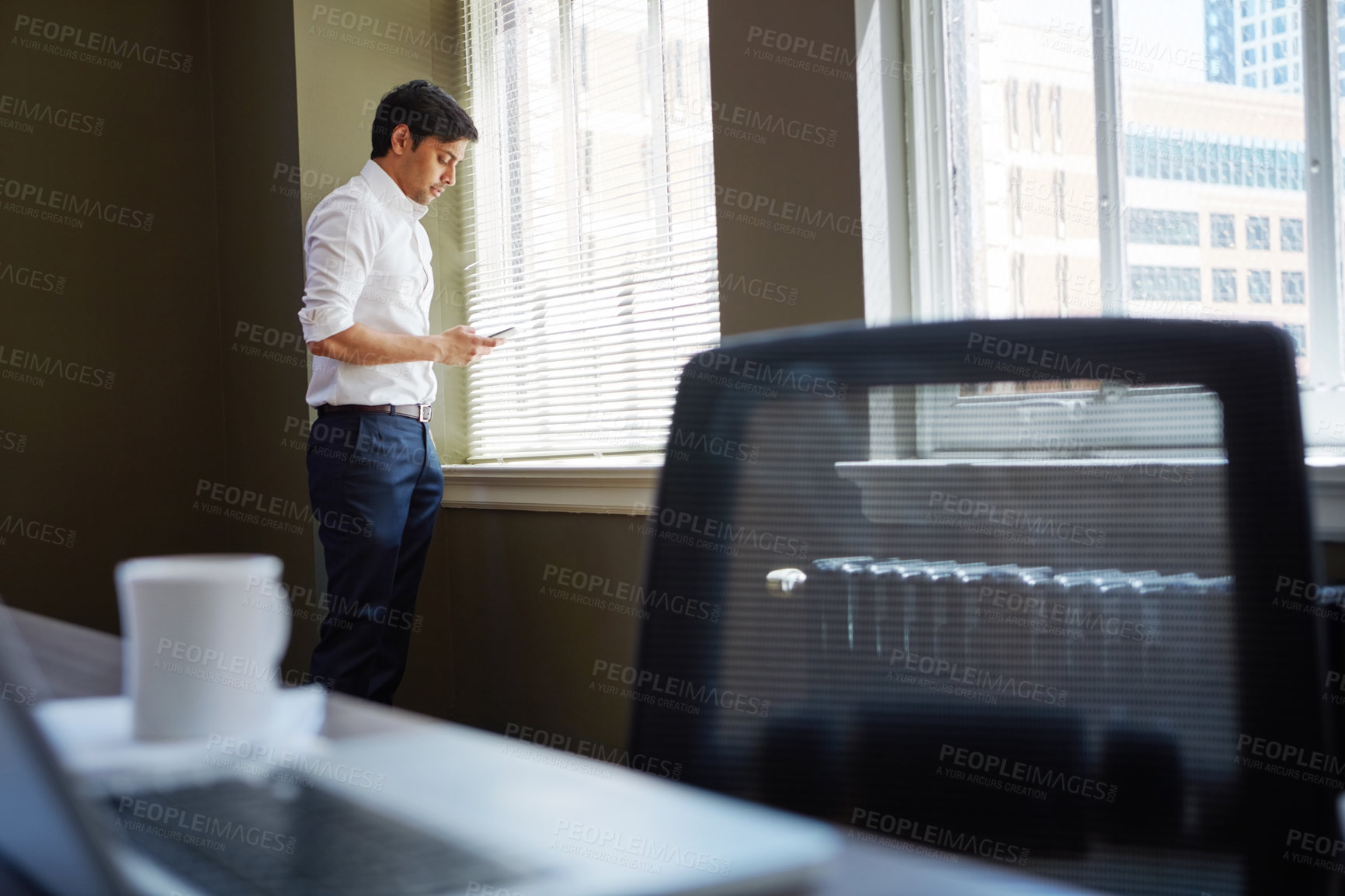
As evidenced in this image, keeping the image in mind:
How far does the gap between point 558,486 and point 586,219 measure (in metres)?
0.75

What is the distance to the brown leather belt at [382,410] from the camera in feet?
8.74

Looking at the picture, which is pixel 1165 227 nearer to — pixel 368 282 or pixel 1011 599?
pixel 1011 599

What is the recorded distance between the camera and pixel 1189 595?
0.79 m

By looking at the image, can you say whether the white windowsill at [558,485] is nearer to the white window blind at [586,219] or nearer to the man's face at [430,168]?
the white window blind at [586,219]

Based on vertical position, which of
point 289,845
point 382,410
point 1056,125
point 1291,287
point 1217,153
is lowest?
point 289,845

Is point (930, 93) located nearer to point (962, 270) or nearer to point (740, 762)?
point (962, 270)

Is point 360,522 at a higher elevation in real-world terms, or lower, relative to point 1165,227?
lower

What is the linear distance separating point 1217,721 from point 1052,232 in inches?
56.6

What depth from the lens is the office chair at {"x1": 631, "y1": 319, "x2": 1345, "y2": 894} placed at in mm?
765

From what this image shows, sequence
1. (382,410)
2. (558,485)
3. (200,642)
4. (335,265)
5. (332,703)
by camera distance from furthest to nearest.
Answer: (558,485) < (382,410) < (335,265) < (332,703) < (200,642)

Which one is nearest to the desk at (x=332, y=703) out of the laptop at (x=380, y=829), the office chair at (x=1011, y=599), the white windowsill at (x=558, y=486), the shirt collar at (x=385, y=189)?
the laptop at (x=380, y=829)

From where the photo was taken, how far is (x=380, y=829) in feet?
1.80

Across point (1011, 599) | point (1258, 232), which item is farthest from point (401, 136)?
point (1011, 599)

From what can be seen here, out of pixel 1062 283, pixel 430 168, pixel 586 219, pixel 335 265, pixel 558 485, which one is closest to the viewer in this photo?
pixel 1062 283
